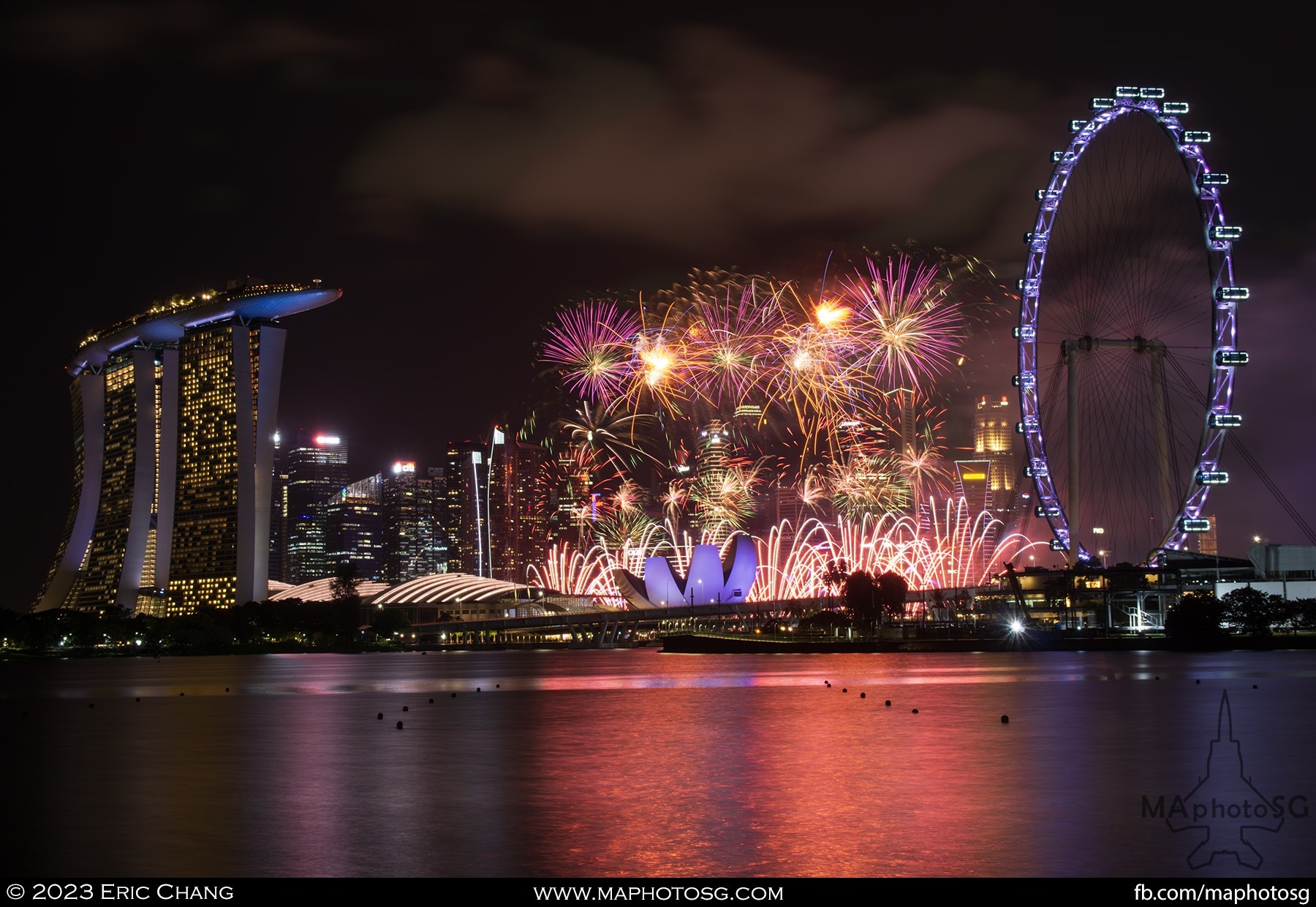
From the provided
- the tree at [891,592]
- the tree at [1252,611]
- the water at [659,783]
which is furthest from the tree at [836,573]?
the water at [659,783]

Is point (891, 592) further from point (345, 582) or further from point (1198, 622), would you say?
point (345, 582)

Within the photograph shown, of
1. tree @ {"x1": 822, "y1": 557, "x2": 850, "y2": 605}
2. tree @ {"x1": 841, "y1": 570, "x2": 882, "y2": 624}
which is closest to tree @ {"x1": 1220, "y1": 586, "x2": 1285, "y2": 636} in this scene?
tree @ {"x1": 841, "y1": 570, "x2": 882, "y2": 624}

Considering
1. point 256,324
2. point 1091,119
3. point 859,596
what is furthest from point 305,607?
point 1091,119

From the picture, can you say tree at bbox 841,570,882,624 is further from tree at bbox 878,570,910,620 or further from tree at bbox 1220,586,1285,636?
tree at bbox 1220,586,1285,636

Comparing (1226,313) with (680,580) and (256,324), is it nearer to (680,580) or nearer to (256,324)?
(680,580)

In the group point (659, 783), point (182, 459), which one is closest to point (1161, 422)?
point (659, 783)

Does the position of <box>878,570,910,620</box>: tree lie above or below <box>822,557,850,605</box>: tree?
below
